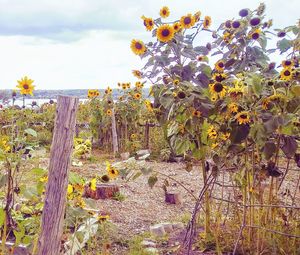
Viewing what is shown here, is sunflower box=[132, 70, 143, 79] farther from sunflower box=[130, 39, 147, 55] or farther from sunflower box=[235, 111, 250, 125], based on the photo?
sunflower box=[235, 111, 250, 125]

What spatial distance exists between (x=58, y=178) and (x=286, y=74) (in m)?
1.13

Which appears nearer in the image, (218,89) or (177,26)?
(218,89)

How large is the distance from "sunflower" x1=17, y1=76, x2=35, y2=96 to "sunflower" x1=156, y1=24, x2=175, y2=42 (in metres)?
0.77

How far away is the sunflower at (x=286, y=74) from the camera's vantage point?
7.11ft

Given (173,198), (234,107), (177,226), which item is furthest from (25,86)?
(173,198)

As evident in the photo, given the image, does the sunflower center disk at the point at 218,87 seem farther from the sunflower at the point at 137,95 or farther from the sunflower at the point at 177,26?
the sunflower at the point at 137,95

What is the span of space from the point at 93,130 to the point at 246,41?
573cm

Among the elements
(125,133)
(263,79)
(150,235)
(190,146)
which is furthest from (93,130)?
(263,79)

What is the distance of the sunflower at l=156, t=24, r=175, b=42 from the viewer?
270 centimetres

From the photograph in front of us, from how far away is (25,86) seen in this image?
2.62 metres

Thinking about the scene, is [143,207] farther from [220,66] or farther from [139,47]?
[220,66]

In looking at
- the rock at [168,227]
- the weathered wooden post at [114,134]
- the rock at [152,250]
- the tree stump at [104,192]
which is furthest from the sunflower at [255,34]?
the weathered wooden post at [114,134]

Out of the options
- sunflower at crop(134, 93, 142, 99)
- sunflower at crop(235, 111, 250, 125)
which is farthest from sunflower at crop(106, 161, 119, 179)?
sunflower at crop(134, 93, 142, 99)

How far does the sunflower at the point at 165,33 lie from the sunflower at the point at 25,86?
774 millimetres
